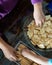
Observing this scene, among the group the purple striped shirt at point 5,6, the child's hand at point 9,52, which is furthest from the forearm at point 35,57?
the purple striped shirt at point 5,6

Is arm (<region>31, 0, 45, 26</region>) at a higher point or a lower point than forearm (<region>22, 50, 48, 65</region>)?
higher

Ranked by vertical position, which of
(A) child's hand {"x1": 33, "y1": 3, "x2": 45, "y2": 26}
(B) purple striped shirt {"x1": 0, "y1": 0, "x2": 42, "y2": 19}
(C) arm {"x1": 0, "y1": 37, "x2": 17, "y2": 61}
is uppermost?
(B) purple striped shirt {"x1": 0, "y1": 0, "x2": 42, "y2": 19}

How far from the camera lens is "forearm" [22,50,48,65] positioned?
87cm

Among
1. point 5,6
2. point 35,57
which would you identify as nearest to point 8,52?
point 35,57

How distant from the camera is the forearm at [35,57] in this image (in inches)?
34.2

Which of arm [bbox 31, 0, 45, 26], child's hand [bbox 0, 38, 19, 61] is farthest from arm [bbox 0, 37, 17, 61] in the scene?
arm [bbox 31, 0, 45, 26]

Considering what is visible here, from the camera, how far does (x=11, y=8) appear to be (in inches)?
41.6

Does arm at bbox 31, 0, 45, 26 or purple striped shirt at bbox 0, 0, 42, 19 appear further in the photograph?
purple striped shirt at bbox 0, 0, 42, 19

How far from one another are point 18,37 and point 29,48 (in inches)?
3.5

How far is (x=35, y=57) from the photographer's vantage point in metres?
0.88

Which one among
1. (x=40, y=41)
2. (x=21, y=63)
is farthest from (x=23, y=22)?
(x=21, y=63)

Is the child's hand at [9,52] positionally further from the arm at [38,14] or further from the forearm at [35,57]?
the arm at [38,14]

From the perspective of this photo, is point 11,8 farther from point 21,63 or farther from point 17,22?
point 21,63

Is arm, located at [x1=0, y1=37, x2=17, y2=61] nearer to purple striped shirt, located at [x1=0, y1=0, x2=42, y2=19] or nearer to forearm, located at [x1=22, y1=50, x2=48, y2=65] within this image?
forearm, located at [x1=22, y1=50, x2=48, y2=65]
